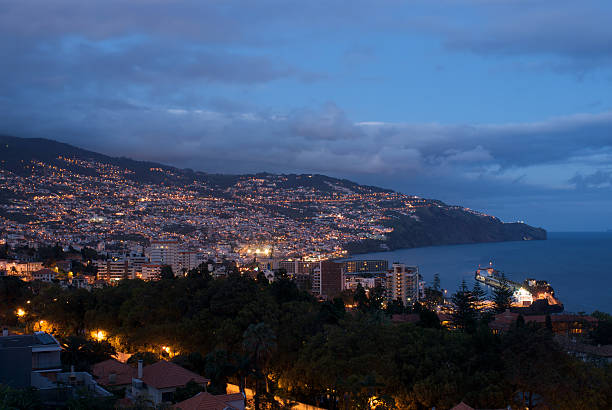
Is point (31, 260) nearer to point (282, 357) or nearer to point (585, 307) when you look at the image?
point (282, 357)

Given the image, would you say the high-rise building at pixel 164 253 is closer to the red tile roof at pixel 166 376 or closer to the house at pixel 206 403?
the red tile roof at pixel 166 376

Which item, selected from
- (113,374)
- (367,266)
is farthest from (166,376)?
(367,266)

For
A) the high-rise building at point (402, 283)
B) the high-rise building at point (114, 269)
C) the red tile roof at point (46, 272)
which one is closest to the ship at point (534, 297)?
the high-rise building at point (402, 283)

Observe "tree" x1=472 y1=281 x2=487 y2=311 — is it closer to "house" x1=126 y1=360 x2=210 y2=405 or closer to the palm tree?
the palm tree

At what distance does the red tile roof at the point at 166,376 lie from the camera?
15.4 metres

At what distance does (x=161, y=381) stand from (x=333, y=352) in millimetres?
5288

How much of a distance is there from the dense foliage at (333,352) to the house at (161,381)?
1.33 m

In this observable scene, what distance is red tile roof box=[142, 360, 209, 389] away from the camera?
50.5 ft

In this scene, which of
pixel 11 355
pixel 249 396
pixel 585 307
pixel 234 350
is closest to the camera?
pixel 11 355

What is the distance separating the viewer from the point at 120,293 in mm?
27469

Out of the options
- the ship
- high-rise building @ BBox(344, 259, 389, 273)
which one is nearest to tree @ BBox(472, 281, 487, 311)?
the ship

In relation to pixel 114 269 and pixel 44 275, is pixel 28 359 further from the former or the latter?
pixel 114 269

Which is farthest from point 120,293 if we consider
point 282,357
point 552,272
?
point 552,272

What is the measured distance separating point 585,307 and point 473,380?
4451 cm
